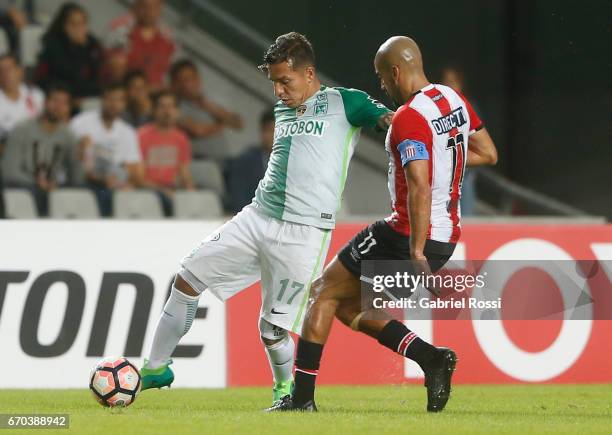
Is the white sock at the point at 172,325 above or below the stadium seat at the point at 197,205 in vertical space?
below

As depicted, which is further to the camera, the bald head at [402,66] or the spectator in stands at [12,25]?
the spectator in stands at [12,25]

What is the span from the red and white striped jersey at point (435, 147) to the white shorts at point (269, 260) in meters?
0.48

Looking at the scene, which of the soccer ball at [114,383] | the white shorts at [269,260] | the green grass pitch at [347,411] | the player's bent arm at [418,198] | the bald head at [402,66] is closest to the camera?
the green grass pitch at [347,411]

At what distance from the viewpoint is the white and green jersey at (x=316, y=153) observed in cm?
671

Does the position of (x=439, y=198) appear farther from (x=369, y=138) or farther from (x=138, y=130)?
(x=369, y=138)

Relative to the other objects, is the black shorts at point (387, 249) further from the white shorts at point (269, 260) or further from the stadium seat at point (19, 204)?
the stadium seat at point (19, 204)

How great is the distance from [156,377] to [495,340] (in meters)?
2.91

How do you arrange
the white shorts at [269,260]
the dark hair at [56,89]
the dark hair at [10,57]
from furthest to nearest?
the dark hair at [10,57], the dark hair at [56,89], the white shorts at [269,260]

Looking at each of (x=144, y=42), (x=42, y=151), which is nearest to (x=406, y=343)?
(x=42, y=151)

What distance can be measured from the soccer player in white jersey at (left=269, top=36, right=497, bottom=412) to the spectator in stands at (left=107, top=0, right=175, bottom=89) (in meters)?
6.09

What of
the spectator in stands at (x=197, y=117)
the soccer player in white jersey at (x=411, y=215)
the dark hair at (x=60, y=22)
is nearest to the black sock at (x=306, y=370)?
the soccer player in white jersey at (x=411, y=215)

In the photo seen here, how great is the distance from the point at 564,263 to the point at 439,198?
2.86m

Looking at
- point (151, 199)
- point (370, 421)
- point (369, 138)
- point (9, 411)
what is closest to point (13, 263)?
point (9, 411)

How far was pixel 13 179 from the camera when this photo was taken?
1067cm
